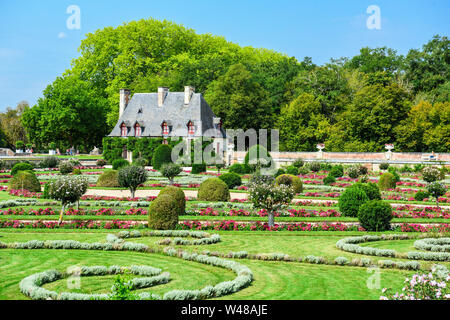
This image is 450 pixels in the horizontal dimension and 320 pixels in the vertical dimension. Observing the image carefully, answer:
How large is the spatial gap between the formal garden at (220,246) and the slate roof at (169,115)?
3342 centimetres

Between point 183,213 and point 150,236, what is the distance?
4598 millimetres

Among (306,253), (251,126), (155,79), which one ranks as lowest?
(306,253)

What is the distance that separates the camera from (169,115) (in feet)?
206

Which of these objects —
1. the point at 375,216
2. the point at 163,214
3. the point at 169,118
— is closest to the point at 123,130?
the point at 169,118

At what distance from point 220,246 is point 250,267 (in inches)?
112

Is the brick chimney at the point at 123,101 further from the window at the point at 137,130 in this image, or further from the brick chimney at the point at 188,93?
the brick chimney at the point at 188,93

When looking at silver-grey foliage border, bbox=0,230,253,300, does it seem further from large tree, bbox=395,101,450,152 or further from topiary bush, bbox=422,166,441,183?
large tree, bbox=395,101,450,152

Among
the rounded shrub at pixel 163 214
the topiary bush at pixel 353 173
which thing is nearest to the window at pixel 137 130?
the topiary bush at pixel 353 173

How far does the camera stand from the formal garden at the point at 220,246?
10.2m

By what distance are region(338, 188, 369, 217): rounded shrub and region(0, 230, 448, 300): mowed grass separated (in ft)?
15.8
